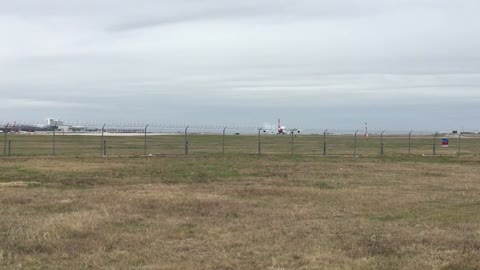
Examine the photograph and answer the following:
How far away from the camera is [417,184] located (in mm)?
20953

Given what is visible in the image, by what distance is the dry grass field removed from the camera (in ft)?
28.4

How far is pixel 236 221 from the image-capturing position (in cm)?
1224

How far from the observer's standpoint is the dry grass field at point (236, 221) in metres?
8.65

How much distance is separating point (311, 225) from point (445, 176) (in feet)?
49.4

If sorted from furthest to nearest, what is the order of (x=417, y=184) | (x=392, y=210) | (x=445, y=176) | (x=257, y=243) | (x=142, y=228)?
(x=445, y=176) → (x=417, y=184) → (x=392, y=210) → (x=142, y=228) → (x=257, y=243)

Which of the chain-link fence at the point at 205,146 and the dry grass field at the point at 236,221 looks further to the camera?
the chain-link fence at the point at 205,146

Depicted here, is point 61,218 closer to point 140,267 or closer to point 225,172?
point 140,267

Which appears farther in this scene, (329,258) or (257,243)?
(257,243)

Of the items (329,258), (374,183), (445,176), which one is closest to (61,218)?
(329,258)

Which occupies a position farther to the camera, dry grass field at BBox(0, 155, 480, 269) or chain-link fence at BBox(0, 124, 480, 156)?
chain-link fence at BBox(0, 124, 480, 156)

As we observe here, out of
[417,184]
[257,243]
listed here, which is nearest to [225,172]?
[417,184]

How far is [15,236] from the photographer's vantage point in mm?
10031

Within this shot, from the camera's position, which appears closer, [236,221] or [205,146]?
[236,221]

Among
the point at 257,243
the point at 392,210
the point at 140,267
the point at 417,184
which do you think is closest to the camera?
the point at 140,267
